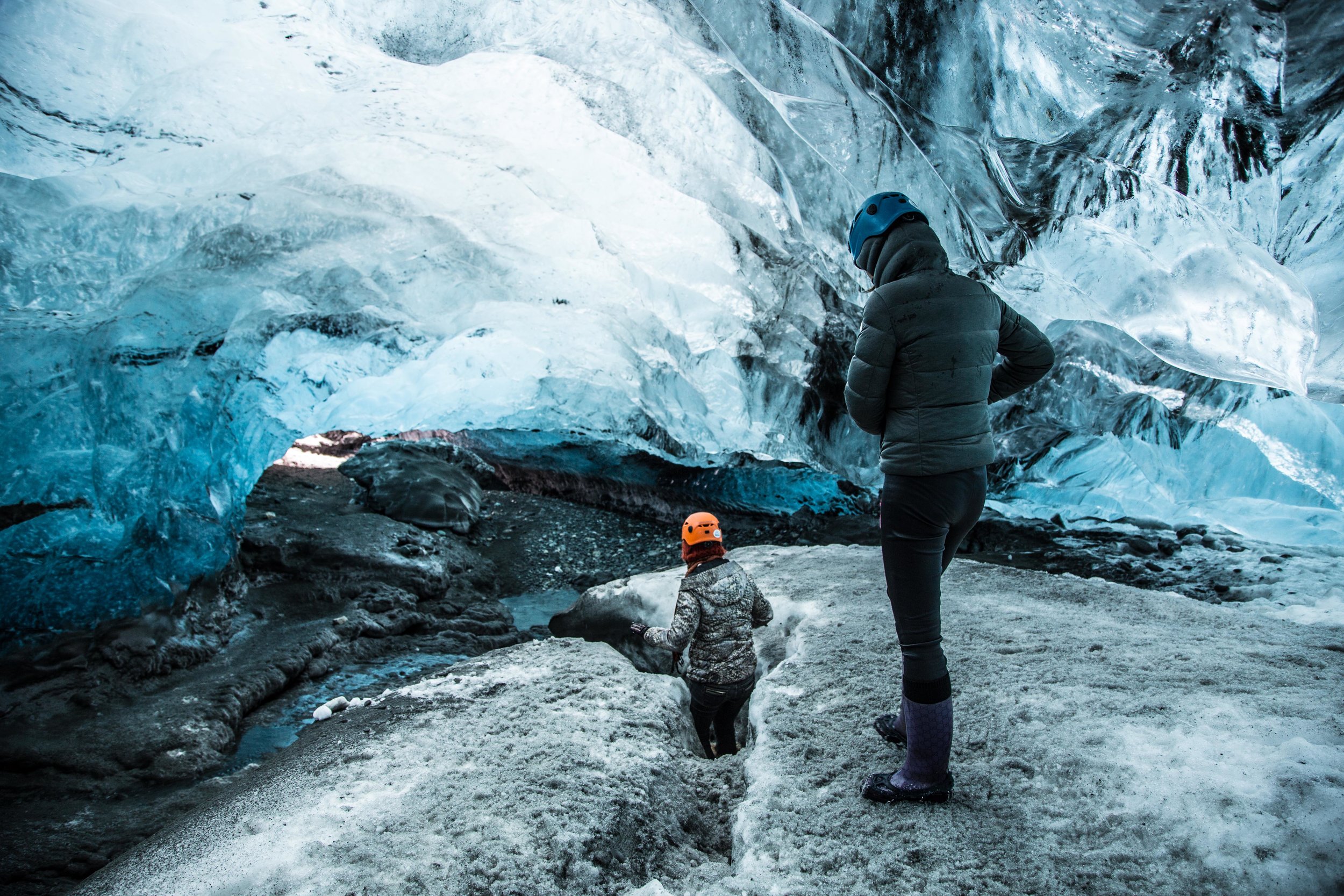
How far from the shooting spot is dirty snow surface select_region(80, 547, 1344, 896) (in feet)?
5.11

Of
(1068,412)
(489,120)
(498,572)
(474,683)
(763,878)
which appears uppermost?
(489,120)

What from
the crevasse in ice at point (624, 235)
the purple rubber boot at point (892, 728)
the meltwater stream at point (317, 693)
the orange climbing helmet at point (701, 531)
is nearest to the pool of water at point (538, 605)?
the meltwater stream at point (317, 693)

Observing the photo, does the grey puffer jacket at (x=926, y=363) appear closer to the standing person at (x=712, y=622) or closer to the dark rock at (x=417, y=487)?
the standing person at (x=712, y=622)

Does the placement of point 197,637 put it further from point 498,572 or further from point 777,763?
point 777,763

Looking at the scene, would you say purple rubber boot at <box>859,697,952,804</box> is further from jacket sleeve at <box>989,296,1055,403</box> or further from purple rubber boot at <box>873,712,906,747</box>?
jacket sleeve at <box>989,296,1055,403</box>

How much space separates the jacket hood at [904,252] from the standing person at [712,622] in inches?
46.2

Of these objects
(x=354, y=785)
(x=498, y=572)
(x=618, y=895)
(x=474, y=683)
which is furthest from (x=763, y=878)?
(x=498, y=572)

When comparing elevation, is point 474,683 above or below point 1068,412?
below

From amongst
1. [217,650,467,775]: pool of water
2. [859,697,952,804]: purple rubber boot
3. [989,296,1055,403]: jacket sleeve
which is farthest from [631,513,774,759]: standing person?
[217,650,467,775]: pool of water

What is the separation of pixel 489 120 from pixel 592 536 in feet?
14.6

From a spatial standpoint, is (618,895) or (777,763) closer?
(618,895)

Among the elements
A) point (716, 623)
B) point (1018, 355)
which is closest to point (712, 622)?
point (716, 623)

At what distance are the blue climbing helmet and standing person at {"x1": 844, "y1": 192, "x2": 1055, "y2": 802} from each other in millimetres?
65

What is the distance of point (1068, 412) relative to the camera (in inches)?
222
